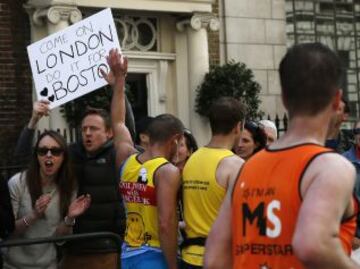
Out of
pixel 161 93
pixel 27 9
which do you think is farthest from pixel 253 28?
pixel 27 9

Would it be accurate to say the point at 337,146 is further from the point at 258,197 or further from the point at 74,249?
the point at 258,197

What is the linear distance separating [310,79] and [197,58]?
1133cm

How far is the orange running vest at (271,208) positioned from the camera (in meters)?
2.98

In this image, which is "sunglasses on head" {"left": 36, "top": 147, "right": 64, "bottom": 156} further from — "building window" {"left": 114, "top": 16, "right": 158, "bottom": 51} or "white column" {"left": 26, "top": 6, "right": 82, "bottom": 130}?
"building window" {"left": 114, "top": 16, "right": 158, "bottom": 51}

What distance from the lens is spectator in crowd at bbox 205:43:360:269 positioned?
2.83 m

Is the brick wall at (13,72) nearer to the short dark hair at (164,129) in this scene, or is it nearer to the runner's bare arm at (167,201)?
the short dark hair at (164,129)

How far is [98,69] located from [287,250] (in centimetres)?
439

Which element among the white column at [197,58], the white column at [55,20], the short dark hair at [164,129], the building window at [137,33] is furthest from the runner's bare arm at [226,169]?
the building window at [137,33]

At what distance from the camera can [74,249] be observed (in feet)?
21.3

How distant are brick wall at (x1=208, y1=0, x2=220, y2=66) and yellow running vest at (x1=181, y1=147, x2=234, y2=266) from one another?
9.70 m

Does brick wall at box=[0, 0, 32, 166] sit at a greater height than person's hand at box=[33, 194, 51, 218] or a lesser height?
greater

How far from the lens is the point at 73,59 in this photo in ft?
24.2

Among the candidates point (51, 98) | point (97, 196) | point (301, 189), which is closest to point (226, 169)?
point (97, 196)

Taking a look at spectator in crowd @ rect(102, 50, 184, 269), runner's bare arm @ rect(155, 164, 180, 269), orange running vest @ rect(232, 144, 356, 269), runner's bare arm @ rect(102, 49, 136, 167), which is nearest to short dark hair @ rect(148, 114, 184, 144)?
spectator in crowd @ rect(102, 50, 184, 269)
